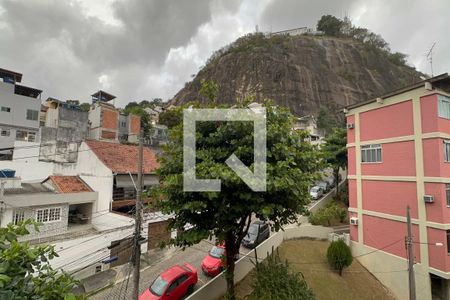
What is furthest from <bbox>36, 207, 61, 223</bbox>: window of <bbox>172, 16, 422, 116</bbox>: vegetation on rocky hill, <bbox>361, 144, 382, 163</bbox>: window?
<bbox>172, 16, 422, 116</bbox>: vegetation on rocky hill

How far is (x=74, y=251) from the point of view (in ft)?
48.1

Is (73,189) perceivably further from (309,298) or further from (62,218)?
(309,298)

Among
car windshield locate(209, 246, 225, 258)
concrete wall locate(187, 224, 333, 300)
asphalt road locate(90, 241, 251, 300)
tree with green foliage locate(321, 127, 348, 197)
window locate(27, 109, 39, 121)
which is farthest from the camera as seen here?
window locate(27, 109, 39, 121)

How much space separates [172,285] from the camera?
33.6 ft

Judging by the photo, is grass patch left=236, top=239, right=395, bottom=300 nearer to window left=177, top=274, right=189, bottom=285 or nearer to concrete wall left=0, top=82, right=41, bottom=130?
window left=177, top=274, right=189, bottom=285

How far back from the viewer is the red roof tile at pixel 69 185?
18.0m

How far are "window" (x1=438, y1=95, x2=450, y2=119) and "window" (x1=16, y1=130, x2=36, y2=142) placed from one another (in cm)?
4090

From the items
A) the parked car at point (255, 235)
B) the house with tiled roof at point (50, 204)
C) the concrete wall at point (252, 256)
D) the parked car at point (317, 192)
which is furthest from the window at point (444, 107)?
the house with tiled roof at point (50, 204)

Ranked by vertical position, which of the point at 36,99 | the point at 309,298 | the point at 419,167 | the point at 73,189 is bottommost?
the point at 309,298

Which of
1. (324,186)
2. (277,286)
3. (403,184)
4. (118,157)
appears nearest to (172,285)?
(277,286)

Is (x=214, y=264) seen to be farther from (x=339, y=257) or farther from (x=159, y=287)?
(x=339, y=257)

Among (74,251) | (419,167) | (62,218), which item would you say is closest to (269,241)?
(419,167)

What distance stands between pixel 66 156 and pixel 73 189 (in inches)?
286

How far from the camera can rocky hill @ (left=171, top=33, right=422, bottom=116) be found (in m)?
63.0
